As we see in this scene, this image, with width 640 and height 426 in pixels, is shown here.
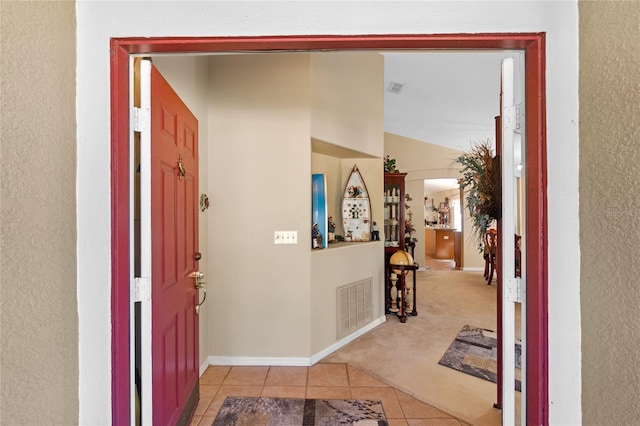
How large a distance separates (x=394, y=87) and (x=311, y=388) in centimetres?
408

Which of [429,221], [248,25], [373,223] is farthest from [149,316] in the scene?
[429,221]

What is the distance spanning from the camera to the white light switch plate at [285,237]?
287 centimetres

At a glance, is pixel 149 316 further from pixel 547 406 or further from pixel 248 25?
pixel 547 406

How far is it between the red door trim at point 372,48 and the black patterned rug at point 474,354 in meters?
1.94

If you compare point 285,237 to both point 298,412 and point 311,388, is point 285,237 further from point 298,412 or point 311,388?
point 298,412

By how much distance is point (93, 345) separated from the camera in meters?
1.08

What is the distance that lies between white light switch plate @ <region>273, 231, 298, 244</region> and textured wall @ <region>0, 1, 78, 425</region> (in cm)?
187

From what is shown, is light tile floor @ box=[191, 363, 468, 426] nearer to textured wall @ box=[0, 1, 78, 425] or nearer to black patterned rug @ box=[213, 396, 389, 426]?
black patterned rug @ box=[213, 396, 389, 426]

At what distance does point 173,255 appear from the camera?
166cm

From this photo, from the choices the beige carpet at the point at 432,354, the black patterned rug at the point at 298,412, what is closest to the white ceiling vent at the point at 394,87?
the beige carpet at the point at 432,354

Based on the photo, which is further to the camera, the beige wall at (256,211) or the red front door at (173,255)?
the beige wall at (256,211)

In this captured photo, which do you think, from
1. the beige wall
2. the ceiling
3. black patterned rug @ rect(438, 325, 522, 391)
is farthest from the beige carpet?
the ceiling

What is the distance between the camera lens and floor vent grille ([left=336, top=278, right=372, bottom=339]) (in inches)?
131

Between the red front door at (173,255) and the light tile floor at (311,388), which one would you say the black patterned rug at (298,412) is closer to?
the light tile floor at (311,388)
